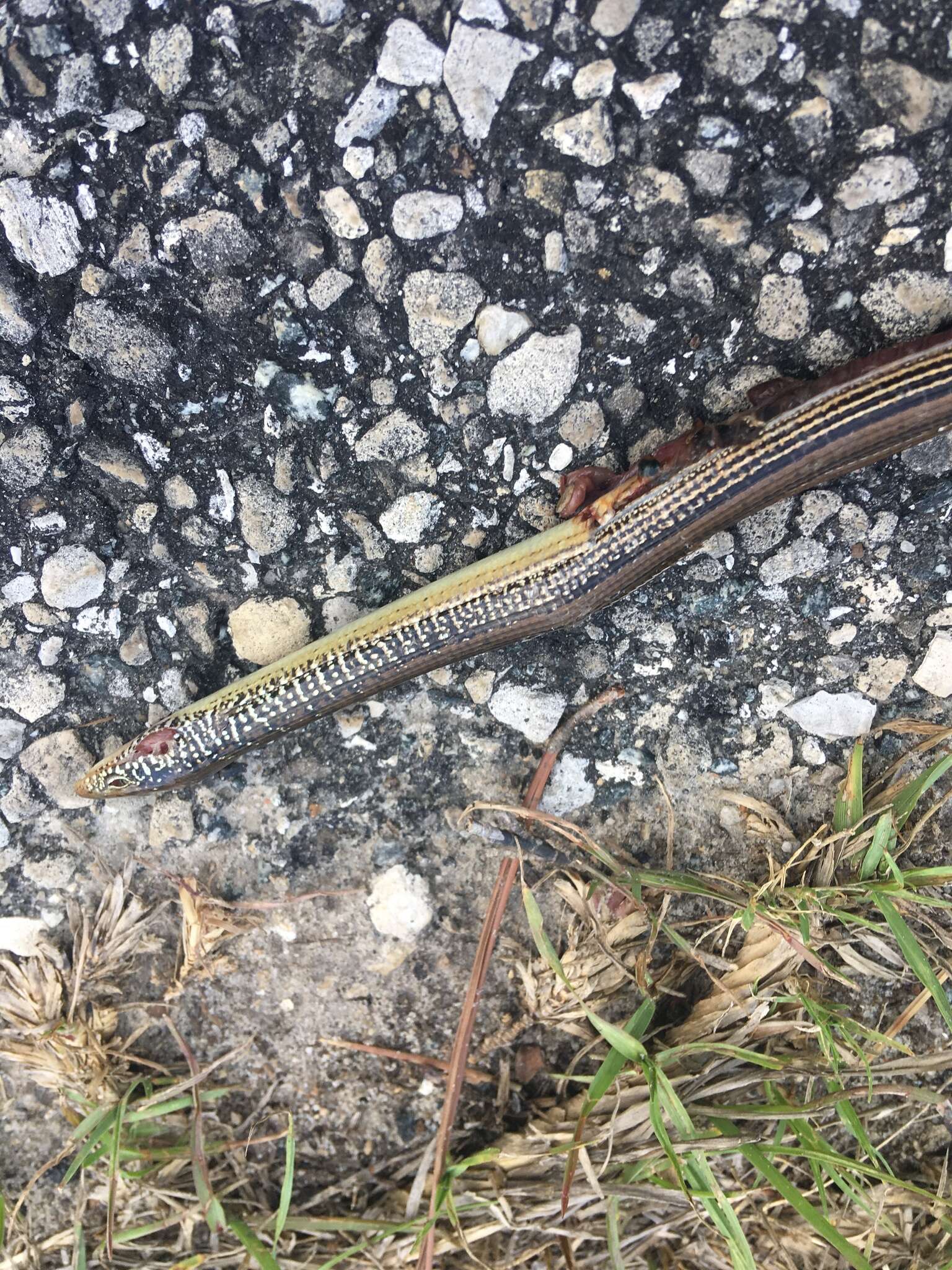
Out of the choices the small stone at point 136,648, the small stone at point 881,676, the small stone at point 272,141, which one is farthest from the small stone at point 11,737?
the small stone at point 881,676

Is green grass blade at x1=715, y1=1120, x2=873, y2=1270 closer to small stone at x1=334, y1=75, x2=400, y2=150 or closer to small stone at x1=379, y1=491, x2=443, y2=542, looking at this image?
small stone at x1=379, y1=491, x2=443, y2=542

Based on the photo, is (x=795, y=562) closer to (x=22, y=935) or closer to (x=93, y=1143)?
(x=22, y=935)

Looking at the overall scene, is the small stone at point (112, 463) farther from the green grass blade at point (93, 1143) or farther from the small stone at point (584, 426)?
the green grass blade at point (93, 1143)

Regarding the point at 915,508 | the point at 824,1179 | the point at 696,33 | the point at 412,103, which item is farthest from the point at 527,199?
the point at 824,1179

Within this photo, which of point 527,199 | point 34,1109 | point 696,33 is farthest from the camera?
point 34,1109

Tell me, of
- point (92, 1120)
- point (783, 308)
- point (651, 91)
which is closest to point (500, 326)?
point (651, 91)

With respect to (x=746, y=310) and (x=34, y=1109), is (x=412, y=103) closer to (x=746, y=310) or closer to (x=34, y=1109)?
(x=746, y=310)
